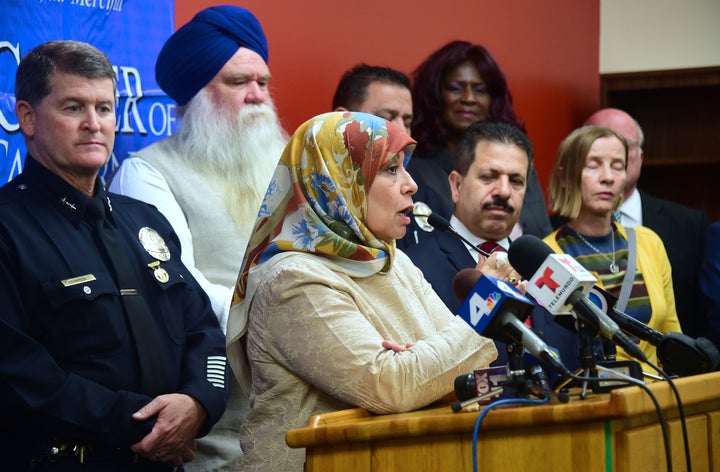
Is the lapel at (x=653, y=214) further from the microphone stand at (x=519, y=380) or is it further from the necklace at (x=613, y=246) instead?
the microphone stand at (x=519, y=380)

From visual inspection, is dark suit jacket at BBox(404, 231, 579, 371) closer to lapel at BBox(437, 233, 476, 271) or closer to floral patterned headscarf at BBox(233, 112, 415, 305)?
lapel at BBox(437, 233, 476, 271)

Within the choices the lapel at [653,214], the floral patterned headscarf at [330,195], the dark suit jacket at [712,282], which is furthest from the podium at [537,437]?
the lapel at [653,214]

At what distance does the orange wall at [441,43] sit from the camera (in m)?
4.38

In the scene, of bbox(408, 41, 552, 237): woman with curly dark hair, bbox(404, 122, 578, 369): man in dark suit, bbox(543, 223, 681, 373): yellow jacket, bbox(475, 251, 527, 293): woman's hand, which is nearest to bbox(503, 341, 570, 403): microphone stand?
bbox(475, 251, 527, 293): woman's hand

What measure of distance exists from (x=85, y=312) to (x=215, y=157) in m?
1.07

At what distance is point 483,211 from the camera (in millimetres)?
3564

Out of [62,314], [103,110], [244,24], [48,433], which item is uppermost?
[244,24]

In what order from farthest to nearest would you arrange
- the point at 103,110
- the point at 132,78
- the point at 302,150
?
the point at 132,78 → the point at 103,110 → the point at 302,150

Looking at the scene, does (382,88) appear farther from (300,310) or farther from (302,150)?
(300,310)

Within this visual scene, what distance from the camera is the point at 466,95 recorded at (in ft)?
14.9

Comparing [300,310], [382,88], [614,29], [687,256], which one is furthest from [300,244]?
[614,29]

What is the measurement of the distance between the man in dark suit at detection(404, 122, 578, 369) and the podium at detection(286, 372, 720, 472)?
1.24 metres

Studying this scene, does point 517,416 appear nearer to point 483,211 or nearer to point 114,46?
point 483,211

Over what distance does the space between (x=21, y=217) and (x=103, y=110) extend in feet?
1.27
